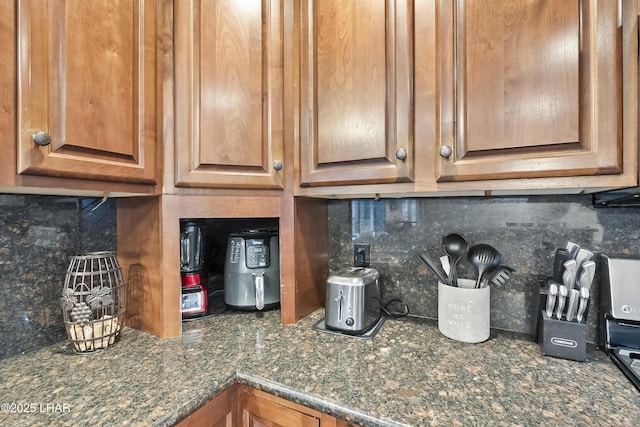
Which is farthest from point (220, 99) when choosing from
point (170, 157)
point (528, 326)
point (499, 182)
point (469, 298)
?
point (528, 326)

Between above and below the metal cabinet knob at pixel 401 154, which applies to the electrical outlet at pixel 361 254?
below

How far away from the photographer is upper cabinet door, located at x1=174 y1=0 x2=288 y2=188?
3.08ft

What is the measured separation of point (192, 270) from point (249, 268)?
218mm

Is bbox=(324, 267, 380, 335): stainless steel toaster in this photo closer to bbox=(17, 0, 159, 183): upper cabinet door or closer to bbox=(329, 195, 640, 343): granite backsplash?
bbox=(329, 195, 640, 343): granite backsplash

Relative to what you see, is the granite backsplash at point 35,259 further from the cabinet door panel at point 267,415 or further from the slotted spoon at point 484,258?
the slotted spoon at point 484,258

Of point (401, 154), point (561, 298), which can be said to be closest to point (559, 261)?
point (561, 298)

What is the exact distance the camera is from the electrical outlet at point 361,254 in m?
1.29

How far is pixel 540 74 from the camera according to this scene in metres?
0.74

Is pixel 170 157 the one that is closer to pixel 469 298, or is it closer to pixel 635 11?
pixel 469 298

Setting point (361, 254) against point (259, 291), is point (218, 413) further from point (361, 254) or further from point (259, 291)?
point (361, 254)

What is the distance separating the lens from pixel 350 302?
40.2 inches

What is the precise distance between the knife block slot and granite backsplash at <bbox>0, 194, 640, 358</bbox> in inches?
7.0

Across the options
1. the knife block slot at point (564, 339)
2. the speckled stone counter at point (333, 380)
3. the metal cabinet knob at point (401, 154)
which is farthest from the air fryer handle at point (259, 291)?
the knife block slot at point (564, 339)

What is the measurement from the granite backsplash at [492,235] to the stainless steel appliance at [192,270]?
1.79 feet
